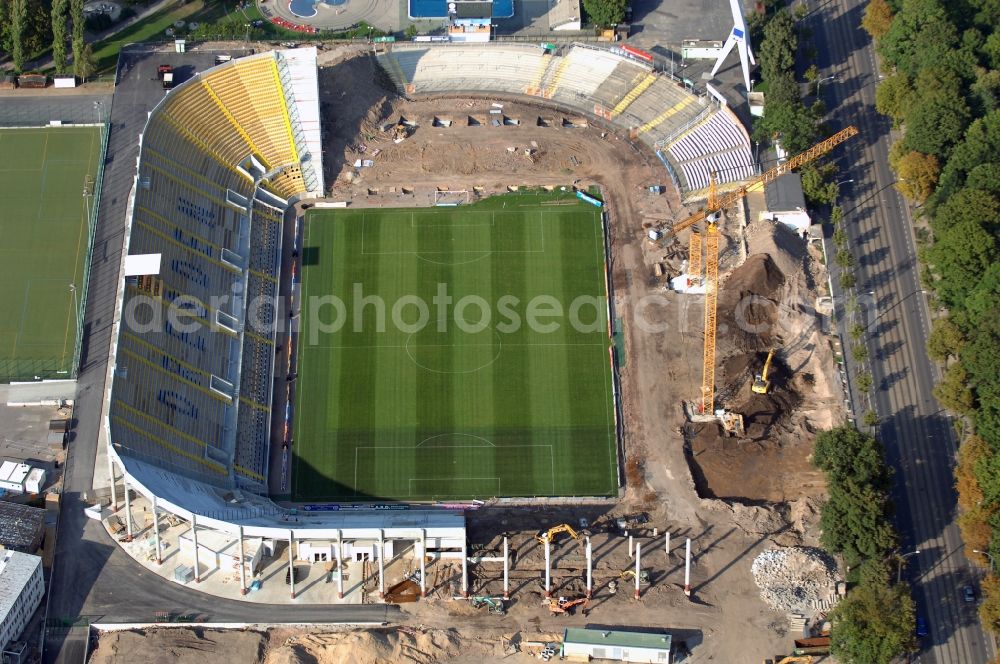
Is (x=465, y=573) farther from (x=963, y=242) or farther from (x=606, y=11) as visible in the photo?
(x=606, y=11)

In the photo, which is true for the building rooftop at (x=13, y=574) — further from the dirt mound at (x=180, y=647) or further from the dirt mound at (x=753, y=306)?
the dirt mound at (x=753, y=306)

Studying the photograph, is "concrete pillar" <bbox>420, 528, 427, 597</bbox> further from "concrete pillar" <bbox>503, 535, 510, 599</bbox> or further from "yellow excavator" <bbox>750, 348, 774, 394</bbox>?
"yellow excavator" <bbox>750, 348, 774, 394</bbox>

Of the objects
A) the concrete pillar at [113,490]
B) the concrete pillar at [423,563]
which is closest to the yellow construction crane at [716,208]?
the concrete pillar at [423,563]

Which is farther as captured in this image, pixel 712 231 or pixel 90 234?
pixel 90 234

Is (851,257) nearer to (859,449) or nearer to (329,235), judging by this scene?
(859,449)


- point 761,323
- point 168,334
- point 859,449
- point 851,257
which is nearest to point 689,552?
point 859,449

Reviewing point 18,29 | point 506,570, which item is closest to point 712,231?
point 506,570
